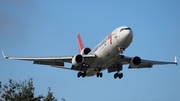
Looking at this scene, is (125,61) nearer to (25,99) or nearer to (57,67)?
(57,67)

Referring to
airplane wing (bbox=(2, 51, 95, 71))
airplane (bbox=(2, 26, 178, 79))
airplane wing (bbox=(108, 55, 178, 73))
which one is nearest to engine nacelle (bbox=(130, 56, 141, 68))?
airplane (bbox=(2, 26, 178, 79))

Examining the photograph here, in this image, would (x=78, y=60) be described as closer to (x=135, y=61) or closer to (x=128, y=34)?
(x=135, y=61)

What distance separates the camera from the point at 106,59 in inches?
2351

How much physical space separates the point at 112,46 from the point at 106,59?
82.8 inches

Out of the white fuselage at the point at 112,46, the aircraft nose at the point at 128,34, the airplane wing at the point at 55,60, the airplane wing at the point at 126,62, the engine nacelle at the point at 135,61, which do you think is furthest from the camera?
the airplane wing at the point at 126,62

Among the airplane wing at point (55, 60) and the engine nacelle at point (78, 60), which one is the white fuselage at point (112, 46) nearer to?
the airplane wing at point (55, 60)

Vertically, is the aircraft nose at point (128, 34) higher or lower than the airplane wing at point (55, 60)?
higher

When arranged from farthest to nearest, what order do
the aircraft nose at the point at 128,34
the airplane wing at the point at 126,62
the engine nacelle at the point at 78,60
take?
the airplane wing at the point at 126,62, the engine nacelle at the point at 78,60, the aircraft nose at the point at 128,34

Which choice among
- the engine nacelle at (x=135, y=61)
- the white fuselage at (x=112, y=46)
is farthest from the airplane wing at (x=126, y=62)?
the white fuselage at (x=112, y=46)

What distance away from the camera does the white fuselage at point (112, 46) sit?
5769 cm

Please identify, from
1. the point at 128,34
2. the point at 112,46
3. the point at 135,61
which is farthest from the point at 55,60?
the point at 128,34

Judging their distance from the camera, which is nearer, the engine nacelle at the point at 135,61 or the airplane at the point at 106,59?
the airplane at the point at 106,59

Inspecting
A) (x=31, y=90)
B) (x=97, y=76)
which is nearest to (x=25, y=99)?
(x=31, y=90)

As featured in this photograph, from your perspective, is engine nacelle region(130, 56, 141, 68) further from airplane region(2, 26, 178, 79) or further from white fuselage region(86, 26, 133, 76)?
white fuselage region(86, 26, 133, 76)
